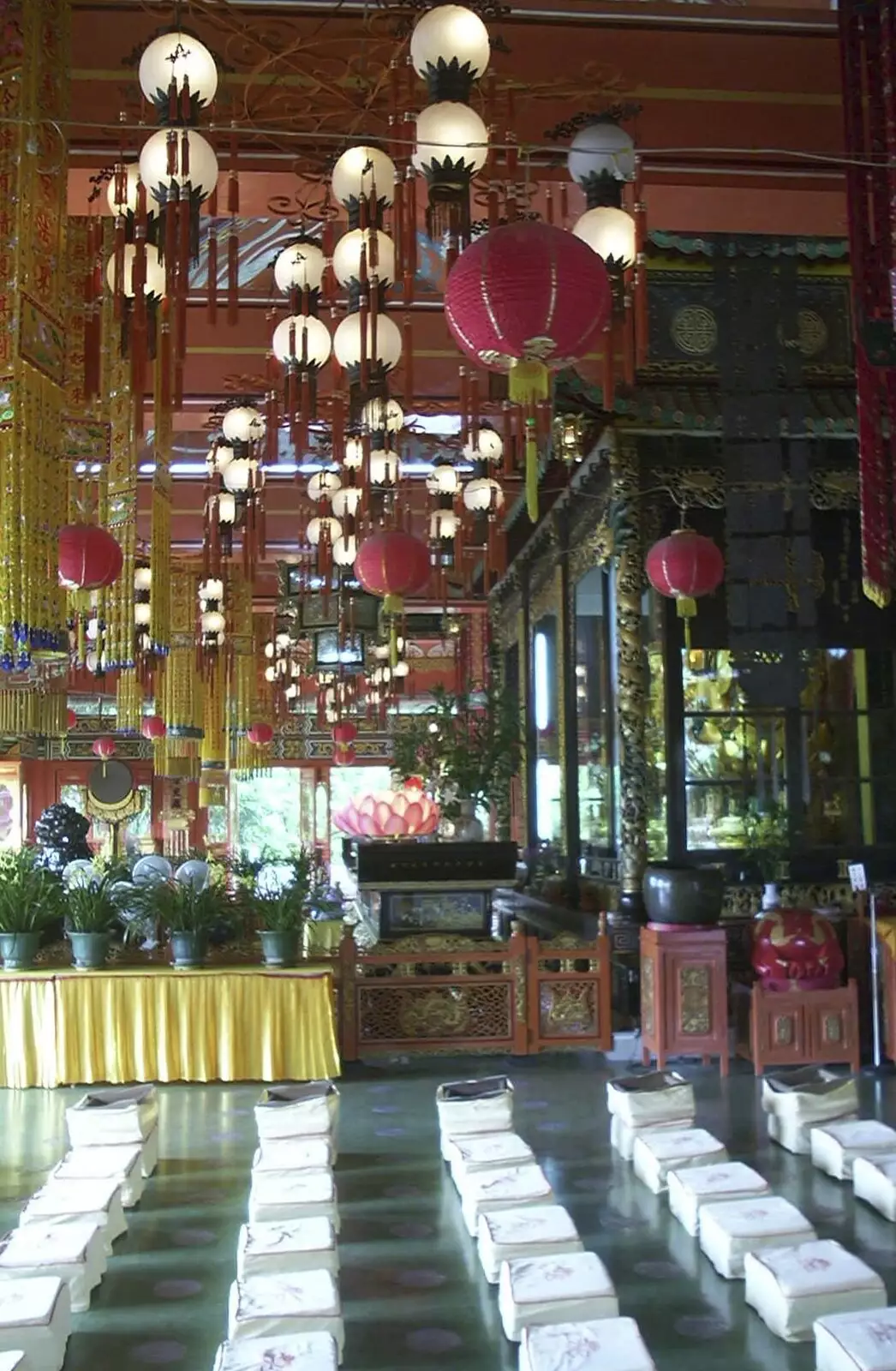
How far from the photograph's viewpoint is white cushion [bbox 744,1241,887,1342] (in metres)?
2.90

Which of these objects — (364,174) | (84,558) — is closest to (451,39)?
(364,174)

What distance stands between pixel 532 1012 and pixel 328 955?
102cm

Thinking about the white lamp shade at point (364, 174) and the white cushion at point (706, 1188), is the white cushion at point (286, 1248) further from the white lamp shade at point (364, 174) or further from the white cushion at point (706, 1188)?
the white lamp shade at point (364, 174)

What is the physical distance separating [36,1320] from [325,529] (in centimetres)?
541

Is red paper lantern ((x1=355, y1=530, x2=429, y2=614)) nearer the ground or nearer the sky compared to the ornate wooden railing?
nearer the sky

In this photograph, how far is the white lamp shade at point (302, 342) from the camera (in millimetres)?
4523

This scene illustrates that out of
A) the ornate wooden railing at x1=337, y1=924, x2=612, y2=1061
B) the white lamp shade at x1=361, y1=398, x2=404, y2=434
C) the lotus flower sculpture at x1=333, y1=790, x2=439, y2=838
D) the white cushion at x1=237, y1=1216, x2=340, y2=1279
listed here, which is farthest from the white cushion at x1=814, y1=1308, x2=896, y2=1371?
the lotus flower sculpture at x1=333, y1=790, x2=439, y2=838

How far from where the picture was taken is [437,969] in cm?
628

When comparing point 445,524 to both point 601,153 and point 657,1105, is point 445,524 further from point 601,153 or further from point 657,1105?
point 657,1105

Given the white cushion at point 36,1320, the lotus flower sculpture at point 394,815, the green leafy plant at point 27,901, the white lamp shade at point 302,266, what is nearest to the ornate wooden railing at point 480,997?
the lotus flower sculpture at point 394,815

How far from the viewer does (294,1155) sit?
3949 millimetres

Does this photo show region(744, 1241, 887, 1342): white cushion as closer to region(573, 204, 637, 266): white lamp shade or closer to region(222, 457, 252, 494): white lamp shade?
region(573, 204, 637, 266): white lamp shade

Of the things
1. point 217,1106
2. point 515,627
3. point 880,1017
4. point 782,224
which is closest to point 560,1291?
point 217,1106

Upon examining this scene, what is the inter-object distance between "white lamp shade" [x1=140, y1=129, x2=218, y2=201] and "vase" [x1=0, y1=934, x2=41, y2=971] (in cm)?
359
